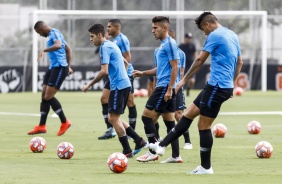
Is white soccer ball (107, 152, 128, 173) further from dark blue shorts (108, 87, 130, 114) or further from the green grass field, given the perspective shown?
dark blue shorts (108, 87, 130, 114)

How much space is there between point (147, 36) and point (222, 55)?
31.7 m

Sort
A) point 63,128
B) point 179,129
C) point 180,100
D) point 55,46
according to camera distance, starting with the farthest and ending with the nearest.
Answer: point 63,128 < point 55,46 < point 180,100 < point 179,129

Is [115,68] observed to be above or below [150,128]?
above

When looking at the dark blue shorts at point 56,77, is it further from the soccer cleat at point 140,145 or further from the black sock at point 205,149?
the black sock at point 205,149

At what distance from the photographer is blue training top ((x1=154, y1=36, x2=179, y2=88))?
543 inches

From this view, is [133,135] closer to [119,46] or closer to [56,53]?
[119,46]

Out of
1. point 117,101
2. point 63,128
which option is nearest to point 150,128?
point 117,101

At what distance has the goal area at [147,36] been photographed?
41250 mm

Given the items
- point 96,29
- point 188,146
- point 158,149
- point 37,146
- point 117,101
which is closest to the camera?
point 158,149

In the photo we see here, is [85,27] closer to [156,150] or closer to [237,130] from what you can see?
[237,130]

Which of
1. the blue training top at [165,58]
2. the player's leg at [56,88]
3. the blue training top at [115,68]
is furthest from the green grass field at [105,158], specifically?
the blue training top at [165,58]

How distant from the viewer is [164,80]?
1398 cm

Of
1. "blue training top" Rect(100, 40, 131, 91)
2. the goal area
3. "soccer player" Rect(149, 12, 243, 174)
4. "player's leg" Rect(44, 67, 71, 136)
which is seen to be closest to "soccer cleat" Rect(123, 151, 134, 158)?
"blue training top" Rect(100, 40, 131, 91)

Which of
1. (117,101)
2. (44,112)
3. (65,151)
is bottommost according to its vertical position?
(65,151)
